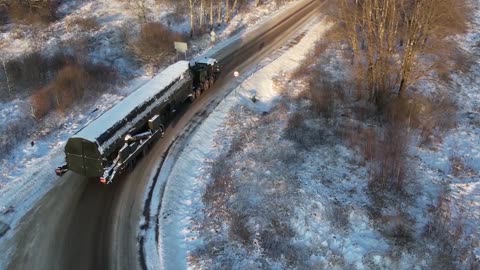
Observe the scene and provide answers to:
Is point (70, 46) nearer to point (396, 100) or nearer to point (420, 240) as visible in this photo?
point (396, 100)

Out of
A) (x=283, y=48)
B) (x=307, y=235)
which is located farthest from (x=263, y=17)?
(x=307, y=235)

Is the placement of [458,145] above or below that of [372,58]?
below

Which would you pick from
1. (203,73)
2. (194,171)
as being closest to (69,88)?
(203,73)

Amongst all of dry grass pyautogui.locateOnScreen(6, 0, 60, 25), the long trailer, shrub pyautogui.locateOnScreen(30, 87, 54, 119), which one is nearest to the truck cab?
the long trailer

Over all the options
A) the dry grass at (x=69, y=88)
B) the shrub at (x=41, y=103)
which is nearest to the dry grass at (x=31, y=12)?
the dry grass at (x=69, y=88)

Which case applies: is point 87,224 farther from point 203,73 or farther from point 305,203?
point 203,73

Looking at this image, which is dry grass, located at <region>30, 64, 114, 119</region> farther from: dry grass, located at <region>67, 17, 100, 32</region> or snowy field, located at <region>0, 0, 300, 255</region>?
dry grass, located at <region>67, 17, 100, 32</region>
